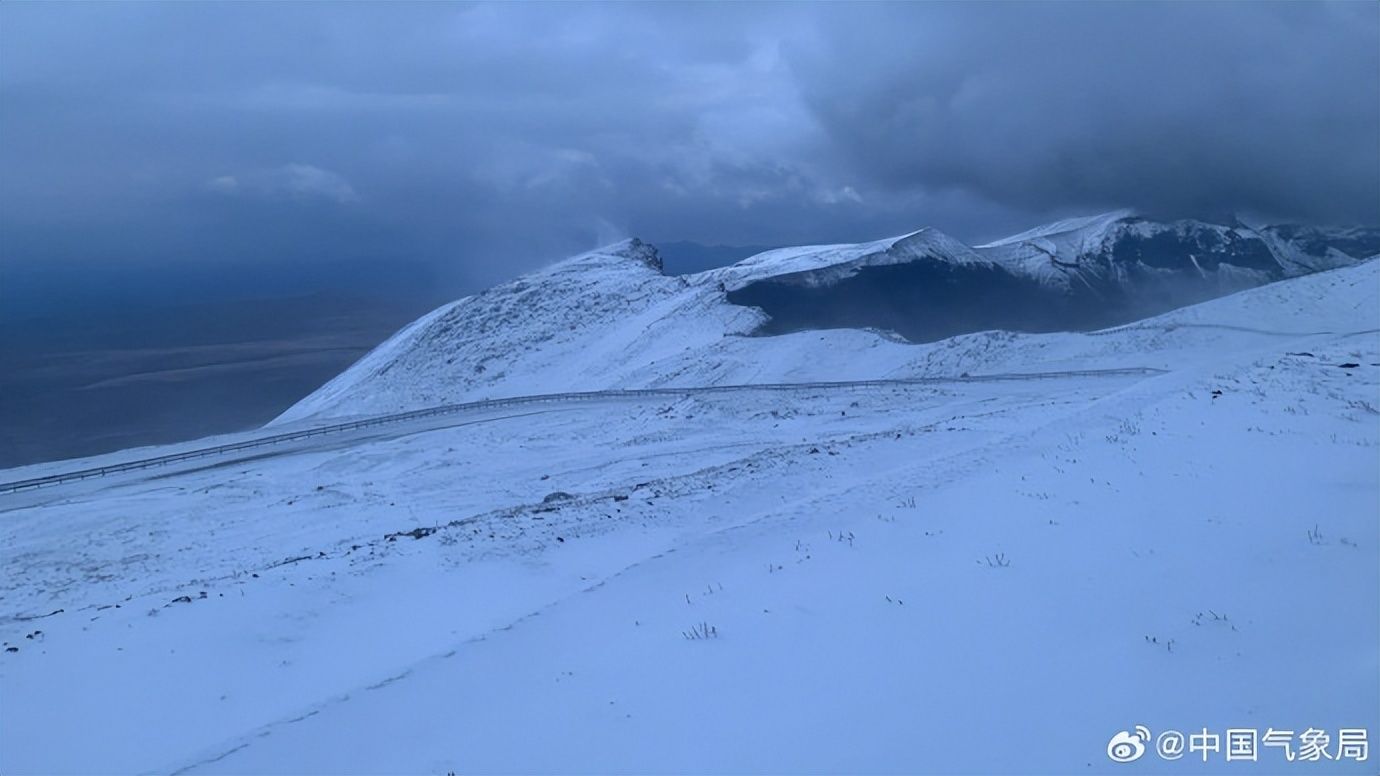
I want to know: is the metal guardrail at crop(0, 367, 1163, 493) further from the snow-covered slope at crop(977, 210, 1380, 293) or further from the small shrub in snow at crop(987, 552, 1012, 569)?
the snow-covered slope at crop(977, 210, 1380, 293)

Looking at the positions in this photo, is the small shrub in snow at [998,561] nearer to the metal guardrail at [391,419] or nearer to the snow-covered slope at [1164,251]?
the metal guardrail at [391,419]

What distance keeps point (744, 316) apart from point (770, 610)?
66.1 metres

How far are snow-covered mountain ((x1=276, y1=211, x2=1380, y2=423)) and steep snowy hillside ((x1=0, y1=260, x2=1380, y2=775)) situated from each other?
3753cm

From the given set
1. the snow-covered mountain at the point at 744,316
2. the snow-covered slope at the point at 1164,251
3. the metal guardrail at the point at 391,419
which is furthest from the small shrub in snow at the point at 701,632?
the snow-covered slope at the point at 1164,251

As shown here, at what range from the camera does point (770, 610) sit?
10.4 m

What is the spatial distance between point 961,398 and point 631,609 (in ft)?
94.2

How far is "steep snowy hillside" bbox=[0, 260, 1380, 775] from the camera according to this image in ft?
24.1

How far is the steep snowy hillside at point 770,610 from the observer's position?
7355 mm

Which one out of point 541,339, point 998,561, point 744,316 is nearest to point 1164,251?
point 744,316

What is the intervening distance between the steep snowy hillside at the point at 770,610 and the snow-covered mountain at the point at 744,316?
37.5m

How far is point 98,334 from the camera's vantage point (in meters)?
151

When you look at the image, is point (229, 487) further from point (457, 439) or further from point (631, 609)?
point (631, 609)

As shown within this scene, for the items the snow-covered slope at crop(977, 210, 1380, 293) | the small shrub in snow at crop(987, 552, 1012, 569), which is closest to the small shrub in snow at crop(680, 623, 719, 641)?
the small shrub in snow at crop(987, 552, 1012, 569)

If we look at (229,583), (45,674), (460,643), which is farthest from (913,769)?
(229,583)
